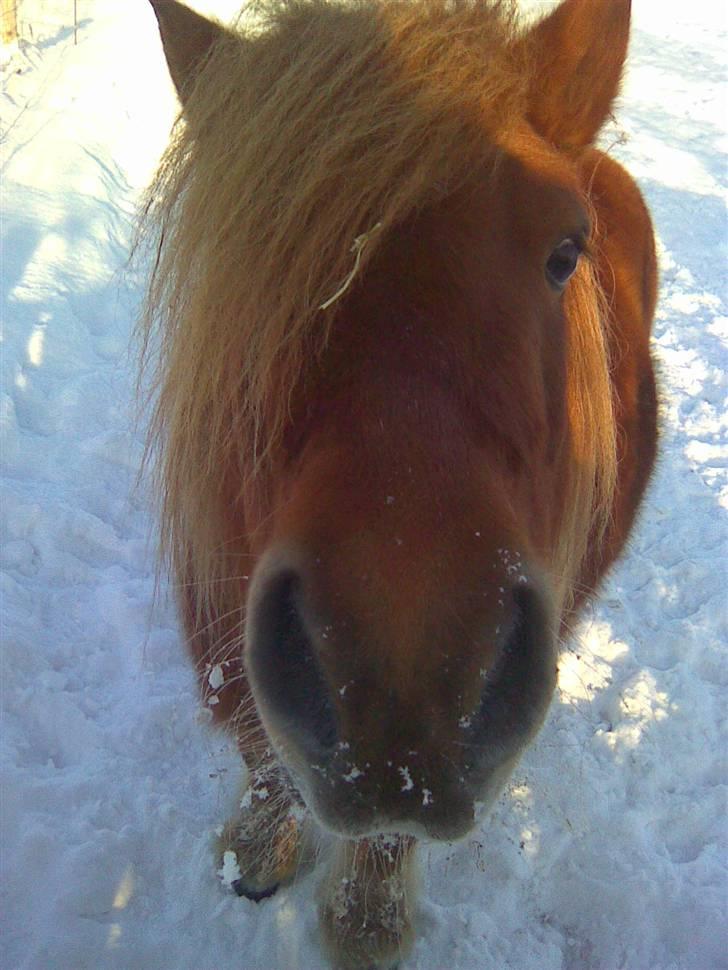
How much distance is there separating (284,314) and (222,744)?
2016mm

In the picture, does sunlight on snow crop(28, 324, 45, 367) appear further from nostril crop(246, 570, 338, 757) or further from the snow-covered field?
nostril crop(246, 570, 338, 757)

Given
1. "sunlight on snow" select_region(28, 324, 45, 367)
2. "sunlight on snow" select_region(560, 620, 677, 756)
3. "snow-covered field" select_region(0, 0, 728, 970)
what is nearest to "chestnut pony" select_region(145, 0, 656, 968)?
"snow-covered field" select_region(0, 0, 728, 970)

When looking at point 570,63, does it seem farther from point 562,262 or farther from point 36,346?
point 36,346

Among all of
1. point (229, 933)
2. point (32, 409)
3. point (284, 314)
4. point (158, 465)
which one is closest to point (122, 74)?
point (32, 409)

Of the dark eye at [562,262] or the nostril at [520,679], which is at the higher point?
the dark eye at [562,262]

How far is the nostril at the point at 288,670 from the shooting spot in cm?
105

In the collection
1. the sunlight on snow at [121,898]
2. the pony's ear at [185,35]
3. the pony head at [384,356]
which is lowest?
the sunlight on snow at [121,898]

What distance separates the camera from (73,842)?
238cm

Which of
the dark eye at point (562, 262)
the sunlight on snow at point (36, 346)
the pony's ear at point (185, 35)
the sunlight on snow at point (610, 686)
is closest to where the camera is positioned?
the dark eye at point (562, 262)

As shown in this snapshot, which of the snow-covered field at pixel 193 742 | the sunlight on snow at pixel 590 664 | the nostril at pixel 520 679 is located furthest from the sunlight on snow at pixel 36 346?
the nostril at pixel 520 679

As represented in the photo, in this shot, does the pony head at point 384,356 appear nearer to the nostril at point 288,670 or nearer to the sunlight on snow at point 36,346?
the nostril at point 288,670

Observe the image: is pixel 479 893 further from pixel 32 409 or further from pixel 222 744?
pixel 32 409

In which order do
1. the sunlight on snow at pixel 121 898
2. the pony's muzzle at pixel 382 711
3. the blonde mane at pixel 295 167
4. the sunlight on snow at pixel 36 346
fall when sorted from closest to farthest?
the pony's muzzle at pixel 382 711
the blonde mane at pixel 295 167
the sunlight on snow at pixel 121 898
the sunlight on snow at pixel 36 346

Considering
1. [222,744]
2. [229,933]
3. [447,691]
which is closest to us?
[447,691]
